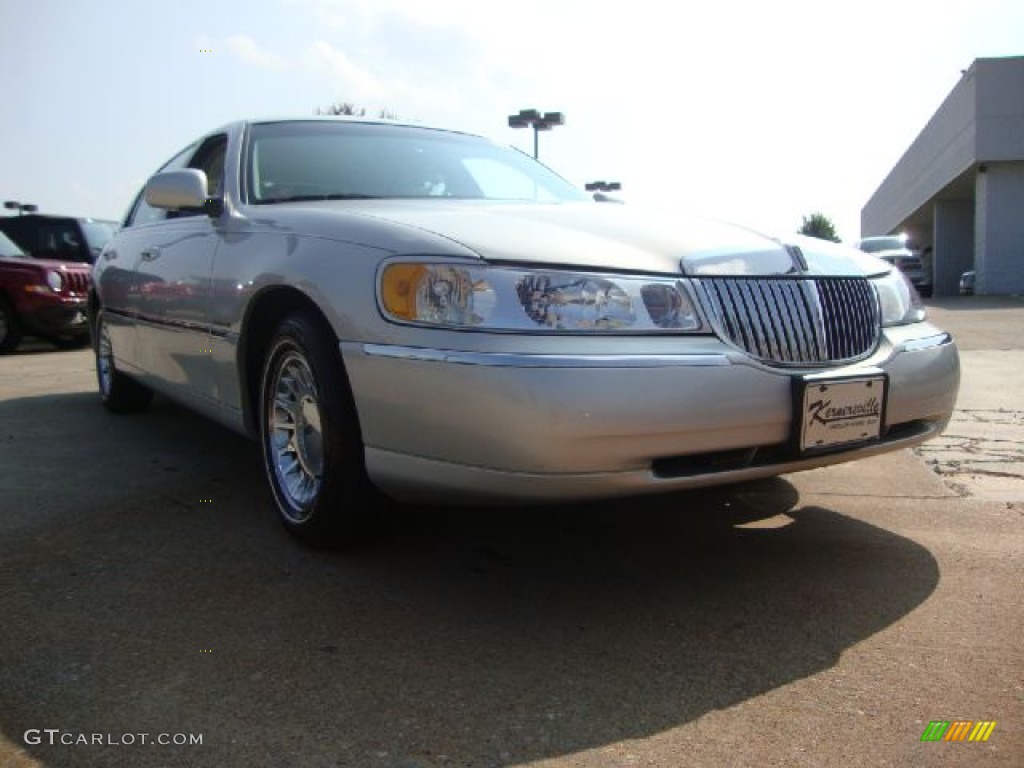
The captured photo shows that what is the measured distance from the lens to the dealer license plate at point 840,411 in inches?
99.7

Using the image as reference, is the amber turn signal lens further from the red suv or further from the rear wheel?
the rear wheel

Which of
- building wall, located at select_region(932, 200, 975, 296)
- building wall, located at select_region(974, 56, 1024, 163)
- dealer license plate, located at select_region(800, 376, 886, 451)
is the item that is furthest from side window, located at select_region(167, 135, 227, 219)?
building wall, located at select_region(932, 200, 975, 296)

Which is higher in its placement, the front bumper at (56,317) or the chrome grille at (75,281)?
the chrome grille at (75,281)

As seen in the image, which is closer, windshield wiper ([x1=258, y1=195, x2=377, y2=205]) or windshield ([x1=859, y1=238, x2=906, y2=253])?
windshield wiper ([x1=258, y1=195, x2=377, y2=205])

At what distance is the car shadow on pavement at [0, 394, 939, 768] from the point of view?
1976 mm

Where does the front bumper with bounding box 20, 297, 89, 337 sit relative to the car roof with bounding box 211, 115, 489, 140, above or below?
below

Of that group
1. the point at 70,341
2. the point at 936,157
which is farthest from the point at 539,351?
the point at 936,157

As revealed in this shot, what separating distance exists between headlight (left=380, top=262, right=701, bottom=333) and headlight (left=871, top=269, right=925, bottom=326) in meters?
0.88

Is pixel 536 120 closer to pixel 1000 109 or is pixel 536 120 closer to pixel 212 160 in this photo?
pixel 1000 109

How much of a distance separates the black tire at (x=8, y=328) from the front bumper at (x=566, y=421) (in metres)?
9.41

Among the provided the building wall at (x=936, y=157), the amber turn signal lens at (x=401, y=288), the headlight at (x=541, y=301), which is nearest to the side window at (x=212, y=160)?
the amber turn signal lens at (x=401, y=288)

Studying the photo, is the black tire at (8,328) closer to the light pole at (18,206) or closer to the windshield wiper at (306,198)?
the windshield wiper at (306,198)

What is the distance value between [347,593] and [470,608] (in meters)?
0.38

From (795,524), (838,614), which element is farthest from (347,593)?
(795,524)
